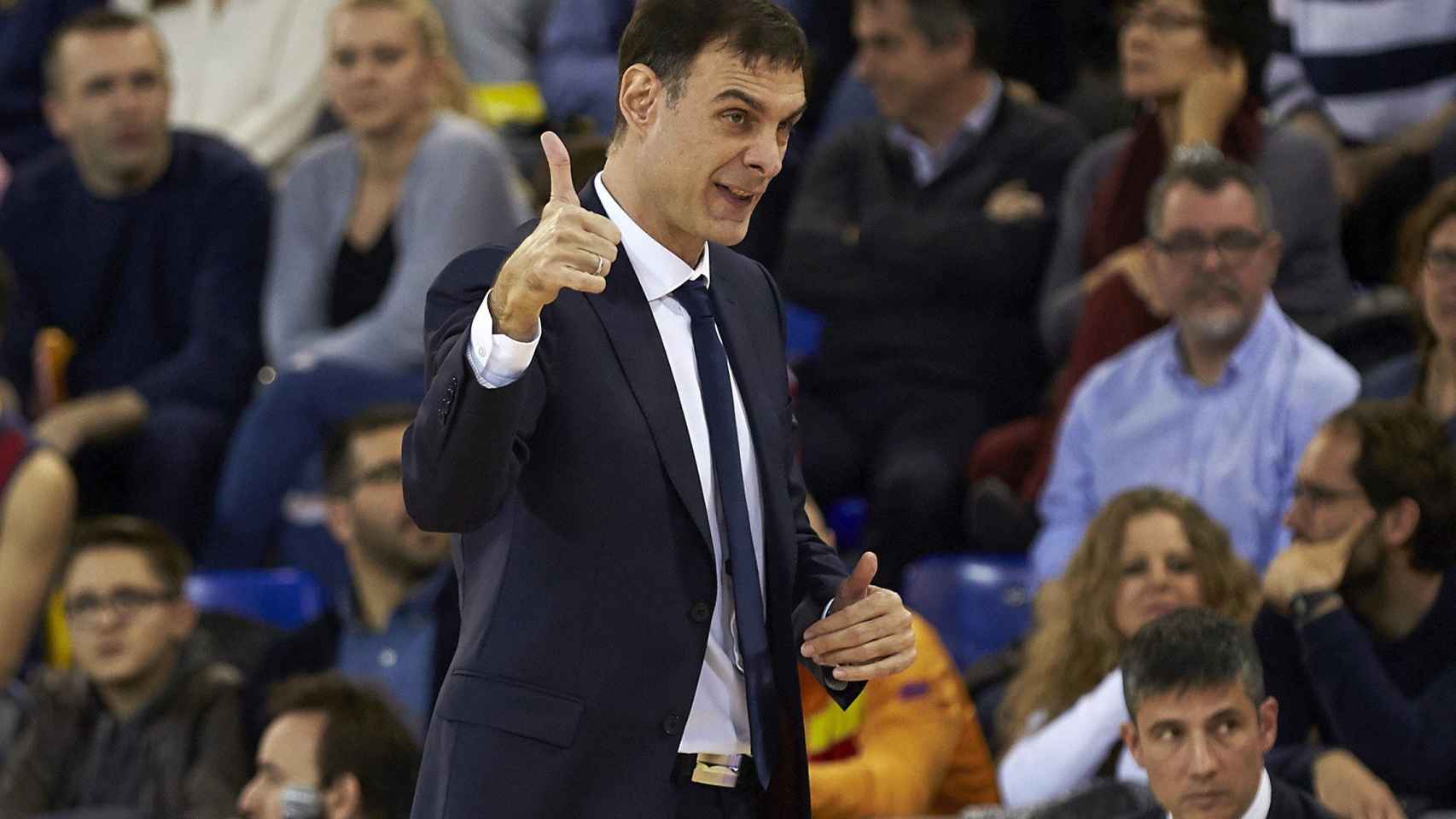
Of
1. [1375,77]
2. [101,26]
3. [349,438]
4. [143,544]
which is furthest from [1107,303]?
[101,26]

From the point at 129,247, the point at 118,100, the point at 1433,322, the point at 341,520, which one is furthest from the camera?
the point at 129,247

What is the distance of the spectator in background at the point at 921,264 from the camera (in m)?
5.52

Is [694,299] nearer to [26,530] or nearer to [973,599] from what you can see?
[973,599]

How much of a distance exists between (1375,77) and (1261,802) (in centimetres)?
296

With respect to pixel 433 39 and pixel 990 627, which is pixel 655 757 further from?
pixel 433 39

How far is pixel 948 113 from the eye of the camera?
5.77m

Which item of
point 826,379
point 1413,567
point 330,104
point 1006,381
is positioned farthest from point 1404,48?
point 330,104

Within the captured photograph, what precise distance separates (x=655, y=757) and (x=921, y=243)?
332 centimetres

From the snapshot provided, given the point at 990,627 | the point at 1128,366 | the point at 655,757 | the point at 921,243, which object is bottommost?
the point at 655,757

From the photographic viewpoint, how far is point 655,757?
238 centimetres

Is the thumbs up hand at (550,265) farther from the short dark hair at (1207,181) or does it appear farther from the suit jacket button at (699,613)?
the short dark hair at (1207,181)

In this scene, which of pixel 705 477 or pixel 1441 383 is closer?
pixel 705 477

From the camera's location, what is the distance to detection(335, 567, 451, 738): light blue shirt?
5.00 meters

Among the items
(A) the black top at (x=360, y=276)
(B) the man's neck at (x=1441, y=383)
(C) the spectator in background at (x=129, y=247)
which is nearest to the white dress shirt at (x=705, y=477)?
(B) the man's neck at (x=1441, y=383)
